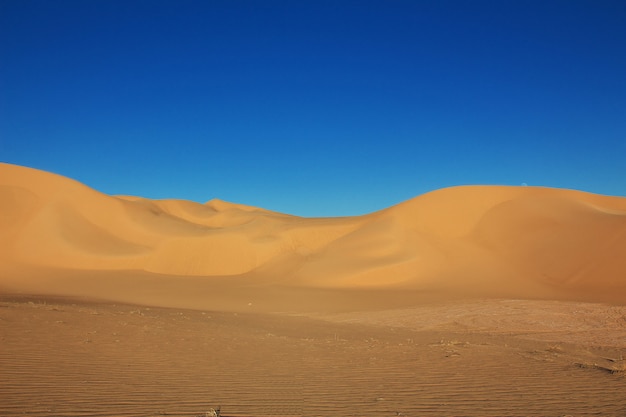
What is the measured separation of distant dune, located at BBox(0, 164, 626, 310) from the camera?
29.4 meters

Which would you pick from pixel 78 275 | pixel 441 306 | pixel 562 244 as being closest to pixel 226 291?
pixel 78 275

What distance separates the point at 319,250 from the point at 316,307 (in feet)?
55.4

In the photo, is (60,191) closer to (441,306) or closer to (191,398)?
(441,306)

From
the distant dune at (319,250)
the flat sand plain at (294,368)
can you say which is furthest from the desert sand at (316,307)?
the distant dune at (319,250)

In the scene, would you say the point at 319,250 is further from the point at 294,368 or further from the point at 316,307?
the point at 294,368

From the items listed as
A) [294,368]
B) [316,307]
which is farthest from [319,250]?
[294,368]

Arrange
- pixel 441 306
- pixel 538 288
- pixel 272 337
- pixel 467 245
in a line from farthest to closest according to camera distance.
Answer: pixel 467 245, pixel 538 288, pixel 441 306, pixel 272 337

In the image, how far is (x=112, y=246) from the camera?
40594 millimetres

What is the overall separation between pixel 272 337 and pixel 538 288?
71.2ft

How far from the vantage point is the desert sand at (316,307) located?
7.24m

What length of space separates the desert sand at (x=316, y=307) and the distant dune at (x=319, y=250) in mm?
183

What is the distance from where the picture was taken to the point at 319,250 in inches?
1645

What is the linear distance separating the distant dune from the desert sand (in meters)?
0.18

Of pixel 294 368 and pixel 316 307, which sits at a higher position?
pixel 316 307
